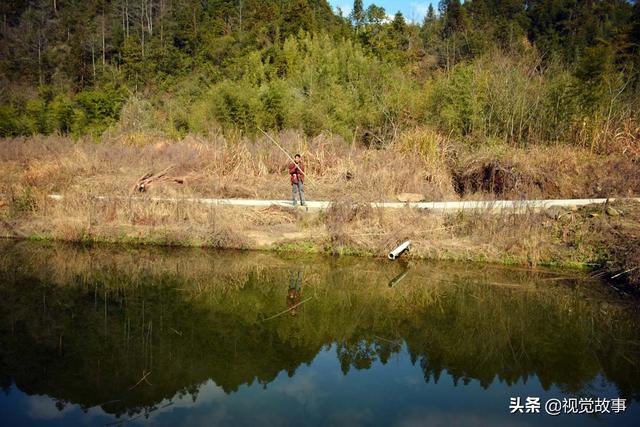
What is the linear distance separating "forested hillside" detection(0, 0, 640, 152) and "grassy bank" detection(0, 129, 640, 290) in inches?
86.8

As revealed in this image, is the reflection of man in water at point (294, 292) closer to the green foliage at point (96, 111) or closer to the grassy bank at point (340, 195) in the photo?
the grassy bank at point (340, 195)

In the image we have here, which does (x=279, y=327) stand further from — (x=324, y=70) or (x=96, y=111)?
(x=96, y=111)

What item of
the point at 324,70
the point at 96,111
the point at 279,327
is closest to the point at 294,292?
the point at 279,327

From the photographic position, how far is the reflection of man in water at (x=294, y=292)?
9.45m

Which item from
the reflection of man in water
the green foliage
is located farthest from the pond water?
the green foliage

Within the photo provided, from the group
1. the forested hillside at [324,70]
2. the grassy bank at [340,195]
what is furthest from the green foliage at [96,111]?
the grassy bank at [340,195]

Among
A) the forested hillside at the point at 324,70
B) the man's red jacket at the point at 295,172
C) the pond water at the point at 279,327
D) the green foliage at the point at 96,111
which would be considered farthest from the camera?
the green foliage at the point at 96,111

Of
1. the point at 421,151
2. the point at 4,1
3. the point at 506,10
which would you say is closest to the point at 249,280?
the point at 421,151

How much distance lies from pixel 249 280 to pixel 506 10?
45791 mm

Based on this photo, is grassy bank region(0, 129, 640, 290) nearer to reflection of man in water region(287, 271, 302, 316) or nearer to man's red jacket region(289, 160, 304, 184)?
man's red jacket region(289, 160, 304, 184)

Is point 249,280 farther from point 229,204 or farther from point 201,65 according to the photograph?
point 201,65

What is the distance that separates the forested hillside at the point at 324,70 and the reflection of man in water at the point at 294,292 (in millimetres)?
8192

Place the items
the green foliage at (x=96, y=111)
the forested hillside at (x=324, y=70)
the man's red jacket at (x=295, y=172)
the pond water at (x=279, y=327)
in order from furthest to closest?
the green foliage at (x=96, y=111) < the forested hillside at (x=324, y=70) < the man's red jacket at (x=295, y=172) < the pond water at (x=279, y=327)

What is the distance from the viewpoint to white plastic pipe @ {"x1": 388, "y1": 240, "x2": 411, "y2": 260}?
1133 cm
